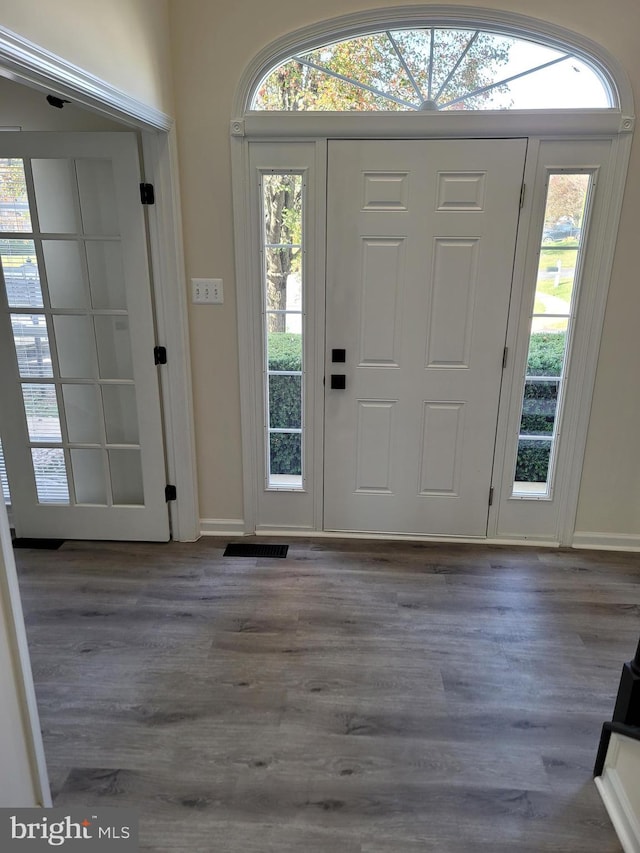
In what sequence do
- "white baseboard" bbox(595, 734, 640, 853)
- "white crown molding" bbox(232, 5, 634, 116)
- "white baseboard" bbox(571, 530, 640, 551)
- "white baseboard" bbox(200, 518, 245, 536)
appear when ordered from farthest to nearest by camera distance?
"white baseboard" bbox(200, 518, 245, 536) < "white baseboard" bbox(571, 530, 640, 551) < "white crown molding" bbox(232, 5, 634, 116) < "white baseboard" bbox(595, 734, 640, 853)

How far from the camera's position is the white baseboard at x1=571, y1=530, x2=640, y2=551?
2.89m

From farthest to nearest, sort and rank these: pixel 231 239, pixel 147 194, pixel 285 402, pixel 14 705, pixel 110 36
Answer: pixel 285 402 < pixel 231 239 < pixel 147 194 < pixel 110 36 < pixel 14 705

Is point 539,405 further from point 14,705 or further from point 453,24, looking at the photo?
point 14,705

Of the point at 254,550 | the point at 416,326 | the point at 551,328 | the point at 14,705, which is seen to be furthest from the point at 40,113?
the point at 551,328

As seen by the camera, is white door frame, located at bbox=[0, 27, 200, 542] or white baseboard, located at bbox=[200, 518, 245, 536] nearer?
white door frame, located at bbox=[0, 27, 200, 542]

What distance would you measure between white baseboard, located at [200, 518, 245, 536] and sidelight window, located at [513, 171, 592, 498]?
155 cm

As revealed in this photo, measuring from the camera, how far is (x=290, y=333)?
2738 millimetres

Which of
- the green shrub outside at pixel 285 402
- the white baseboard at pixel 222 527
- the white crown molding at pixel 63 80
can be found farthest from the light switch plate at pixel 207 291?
the white baseboard at pixel 222 527

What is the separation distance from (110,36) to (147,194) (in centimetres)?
68

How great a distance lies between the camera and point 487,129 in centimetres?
238

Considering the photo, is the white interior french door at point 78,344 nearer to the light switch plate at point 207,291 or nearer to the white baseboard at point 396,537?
the light switch plate at point 207,291

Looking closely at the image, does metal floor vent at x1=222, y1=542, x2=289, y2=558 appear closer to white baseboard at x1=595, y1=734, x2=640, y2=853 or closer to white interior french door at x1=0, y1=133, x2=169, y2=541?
white interior french door at x1=0, y1=133, x2=169, y2=541

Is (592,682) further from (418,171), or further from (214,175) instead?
(214,175)

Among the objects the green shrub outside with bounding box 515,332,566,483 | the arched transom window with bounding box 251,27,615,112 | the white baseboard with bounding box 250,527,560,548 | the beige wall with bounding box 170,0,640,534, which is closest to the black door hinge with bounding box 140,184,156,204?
the beige wall with bounding box 170,0,640,534
